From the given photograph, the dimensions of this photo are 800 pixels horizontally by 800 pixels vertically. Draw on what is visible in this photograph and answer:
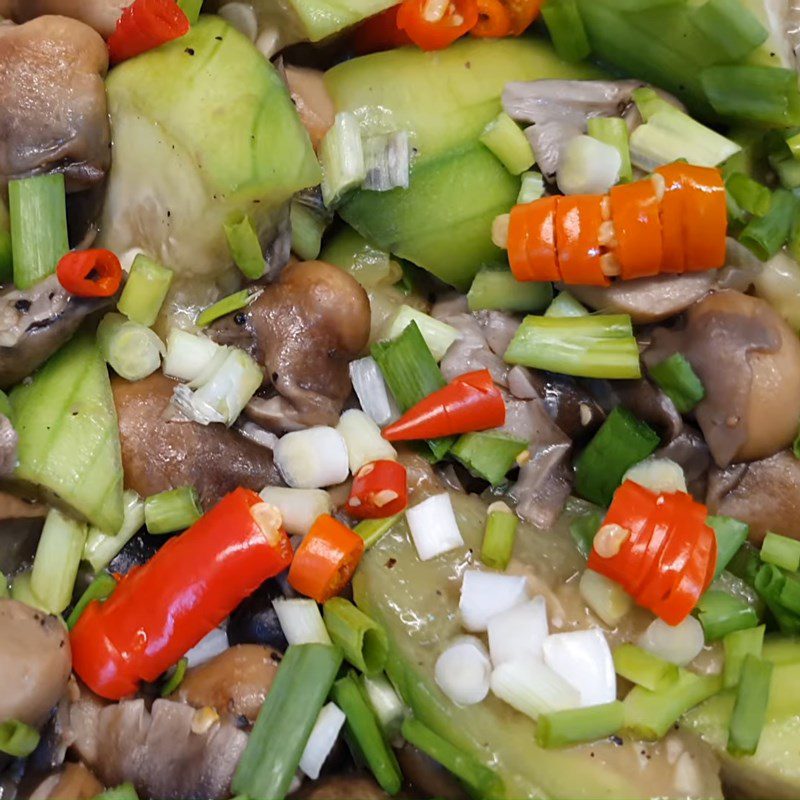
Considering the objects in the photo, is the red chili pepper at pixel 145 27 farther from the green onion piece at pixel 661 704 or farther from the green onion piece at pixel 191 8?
the green onion piece at pixel 661 704

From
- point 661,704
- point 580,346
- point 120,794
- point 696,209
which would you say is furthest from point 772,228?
point 120,794

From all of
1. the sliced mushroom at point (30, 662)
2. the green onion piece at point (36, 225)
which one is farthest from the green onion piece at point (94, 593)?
the green onion piece at point (36, 225)

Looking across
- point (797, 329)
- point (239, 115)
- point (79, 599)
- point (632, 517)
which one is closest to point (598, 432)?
point (632, 517)

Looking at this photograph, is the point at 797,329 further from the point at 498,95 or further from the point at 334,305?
the point at 334,305

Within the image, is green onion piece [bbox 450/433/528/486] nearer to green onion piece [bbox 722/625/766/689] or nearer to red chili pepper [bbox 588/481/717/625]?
red chili pepper [bbox 588/481/717/625]

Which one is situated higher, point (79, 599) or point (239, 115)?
point (239, 115)

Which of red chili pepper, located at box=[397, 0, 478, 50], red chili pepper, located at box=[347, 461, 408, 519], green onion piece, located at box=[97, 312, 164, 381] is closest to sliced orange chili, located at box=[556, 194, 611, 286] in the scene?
red chili pepper, located at box=[397, 0, 478, 50]

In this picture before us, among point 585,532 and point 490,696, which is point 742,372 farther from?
point 490,696

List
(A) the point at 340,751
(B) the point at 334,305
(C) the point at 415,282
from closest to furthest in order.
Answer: (A) the point at 340,751, (B) the point at 334,305, (C) the point at 415,282
